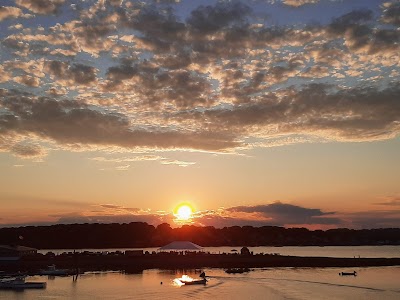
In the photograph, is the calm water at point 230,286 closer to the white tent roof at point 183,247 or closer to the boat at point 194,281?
the boat at point 194,281

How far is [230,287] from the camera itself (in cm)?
7056

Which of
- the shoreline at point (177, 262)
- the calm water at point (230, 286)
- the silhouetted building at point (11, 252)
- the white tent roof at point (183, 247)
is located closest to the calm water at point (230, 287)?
the calm water at point (230, 286)

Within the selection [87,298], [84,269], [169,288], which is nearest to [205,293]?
[169,288]

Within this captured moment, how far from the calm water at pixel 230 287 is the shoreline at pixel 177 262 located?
41.8ft

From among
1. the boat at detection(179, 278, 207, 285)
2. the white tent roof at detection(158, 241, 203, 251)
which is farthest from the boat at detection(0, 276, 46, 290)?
the white tent roof at detection(158, 241, 203, 251)

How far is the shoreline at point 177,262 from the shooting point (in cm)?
10262

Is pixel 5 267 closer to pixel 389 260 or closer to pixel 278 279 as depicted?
pixel 278 279

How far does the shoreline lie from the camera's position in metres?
103

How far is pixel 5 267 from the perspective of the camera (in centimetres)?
9788

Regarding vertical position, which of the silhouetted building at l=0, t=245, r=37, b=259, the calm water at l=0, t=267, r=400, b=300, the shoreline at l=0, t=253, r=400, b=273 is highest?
the silhouetted building at l=0, t=245, r=37, b=259

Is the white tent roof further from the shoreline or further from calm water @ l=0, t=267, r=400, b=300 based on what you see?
calm water @ l=0, t=267, r=400, b=300

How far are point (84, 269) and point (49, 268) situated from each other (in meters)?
7.50

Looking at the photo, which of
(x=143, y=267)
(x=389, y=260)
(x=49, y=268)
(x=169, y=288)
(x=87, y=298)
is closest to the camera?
(x=87, y=298)

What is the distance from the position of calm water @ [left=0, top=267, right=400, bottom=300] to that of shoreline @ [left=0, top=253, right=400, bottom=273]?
1275cm
